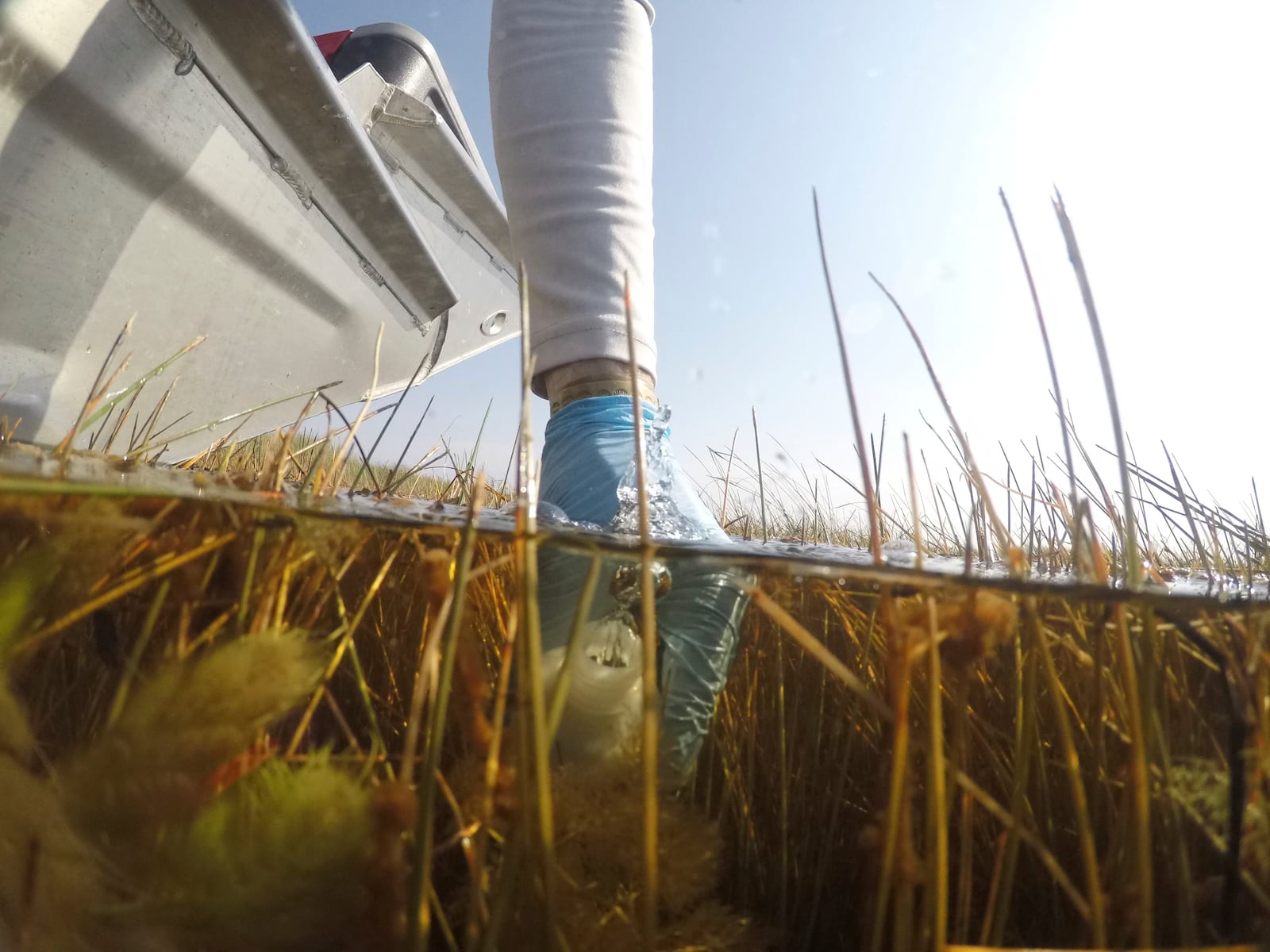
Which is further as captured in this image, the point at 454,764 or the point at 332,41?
the point at 332,41

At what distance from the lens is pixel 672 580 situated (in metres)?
0.61

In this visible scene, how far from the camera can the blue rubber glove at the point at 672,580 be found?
0.52 meters

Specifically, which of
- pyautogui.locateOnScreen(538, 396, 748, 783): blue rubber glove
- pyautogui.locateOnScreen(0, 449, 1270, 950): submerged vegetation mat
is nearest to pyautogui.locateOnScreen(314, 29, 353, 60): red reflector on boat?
pyautogui.locateOnScreen(538, 396, 748, 783): blue rubber glove

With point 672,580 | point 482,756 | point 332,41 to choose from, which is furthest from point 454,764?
point 332,41

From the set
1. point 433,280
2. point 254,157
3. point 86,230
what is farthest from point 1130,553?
point 433,280

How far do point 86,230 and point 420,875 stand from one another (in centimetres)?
164

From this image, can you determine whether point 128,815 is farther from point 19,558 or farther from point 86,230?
point 86,230

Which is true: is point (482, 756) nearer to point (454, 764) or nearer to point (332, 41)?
point (454, 764)

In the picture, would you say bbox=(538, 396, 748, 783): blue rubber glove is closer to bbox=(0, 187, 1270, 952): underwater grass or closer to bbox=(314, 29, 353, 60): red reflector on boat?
bbox=(0, 187, 1270, 952): underwater grass

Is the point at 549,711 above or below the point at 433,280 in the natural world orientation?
below

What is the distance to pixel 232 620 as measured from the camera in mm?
401

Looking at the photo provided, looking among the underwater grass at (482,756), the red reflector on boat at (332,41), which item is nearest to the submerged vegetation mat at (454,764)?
the underwater grass at (482,756)

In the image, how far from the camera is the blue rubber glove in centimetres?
52

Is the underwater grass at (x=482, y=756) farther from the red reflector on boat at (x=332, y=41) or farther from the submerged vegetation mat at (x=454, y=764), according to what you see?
the red reflector on boat at (x=332, y=41)
